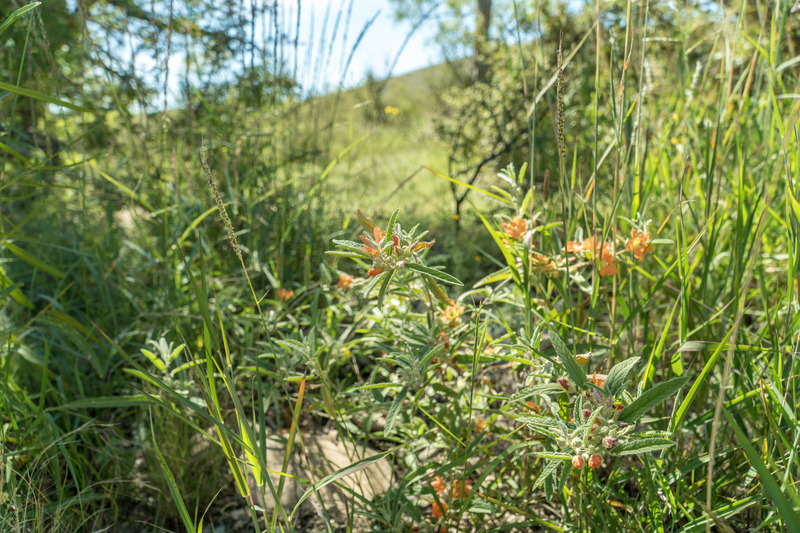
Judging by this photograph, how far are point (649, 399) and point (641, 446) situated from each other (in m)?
0.07

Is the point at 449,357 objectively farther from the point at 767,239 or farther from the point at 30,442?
the point at 767,239

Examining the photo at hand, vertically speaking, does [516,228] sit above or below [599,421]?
above

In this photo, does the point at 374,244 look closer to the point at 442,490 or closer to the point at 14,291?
the point at 442,490

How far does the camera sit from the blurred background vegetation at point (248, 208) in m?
1.06

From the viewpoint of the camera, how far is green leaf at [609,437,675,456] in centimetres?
71

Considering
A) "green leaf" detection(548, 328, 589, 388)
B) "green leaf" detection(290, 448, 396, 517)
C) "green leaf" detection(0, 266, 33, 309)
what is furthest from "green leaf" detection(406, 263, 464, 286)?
"green leaf" detection(0, 266, 33, 309)

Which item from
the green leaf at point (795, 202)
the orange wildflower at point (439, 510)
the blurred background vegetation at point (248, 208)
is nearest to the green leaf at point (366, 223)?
the blurred background vegetation at point (248, 208)

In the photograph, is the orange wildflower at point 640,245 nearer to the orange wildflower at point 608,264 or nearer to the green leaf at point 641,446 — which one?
the orange wildflower at point 608,264

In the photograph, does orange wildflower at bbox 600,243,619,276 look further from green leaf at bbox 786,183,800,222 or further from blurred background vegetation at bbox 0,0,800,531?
green leaf at bbox 786,183,800,222

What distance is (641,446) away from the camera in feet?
2.42

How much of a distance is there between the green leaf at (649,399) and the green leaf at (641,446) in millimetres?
38

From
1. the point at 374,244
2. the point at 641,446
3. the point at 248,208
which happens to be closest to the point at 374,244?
the point at 374,244

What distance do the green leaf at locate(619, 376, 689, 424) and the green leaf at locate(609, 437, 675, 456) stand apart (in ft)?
0.12

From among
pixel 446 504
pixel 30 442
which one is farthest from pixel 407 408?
pixel 30 442
